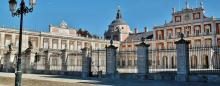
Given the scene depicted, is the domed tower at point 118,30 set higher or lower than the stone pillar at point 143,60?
higher

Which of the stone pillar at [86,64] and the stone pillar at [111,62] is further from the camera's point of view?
the stone pillar at [86,64]

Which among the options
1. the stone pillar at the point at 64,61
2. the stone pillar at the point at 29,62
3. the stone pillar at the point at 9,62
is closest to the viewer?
the stone pillar at the point at 64,61

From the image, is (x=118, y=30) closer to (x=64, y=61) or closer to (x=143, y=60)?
(x=64, y=61)

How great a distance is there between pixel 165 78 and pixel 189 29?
3973 cm

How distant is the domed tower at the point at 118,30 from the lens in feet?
242

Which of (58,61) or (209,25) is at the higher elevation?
(209,25)

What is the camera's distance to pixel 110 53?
824 inches

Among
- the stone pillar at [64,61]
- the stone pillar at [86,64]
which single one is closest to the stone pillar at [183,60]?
the stone pillar at [86,64]

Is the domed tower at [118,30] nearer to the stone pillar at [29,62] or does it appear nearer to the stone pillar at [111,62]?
the stone pillar at [29,62]

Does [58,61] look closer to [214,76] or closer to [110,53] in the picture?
[110,53]

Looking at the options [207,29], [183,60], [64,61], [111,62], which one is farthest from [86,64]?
[207,29]

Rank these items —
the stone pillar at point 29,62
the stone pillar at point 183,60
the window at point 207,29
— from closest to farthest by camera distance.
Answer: the stone pillar at point 183,60 → the stone pillar at point 29,62 → the window at point 207,29

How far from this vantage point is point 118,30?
74125mm

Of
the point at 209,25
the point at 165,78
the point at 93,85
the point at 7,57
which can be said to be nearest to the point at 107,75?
the point at 165,78
